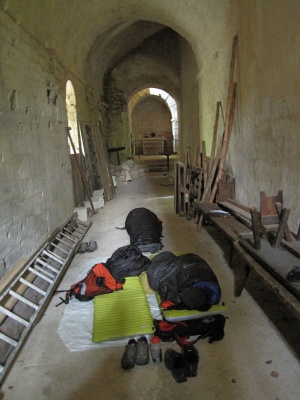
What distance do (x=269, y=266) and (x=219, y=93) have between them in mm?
4096

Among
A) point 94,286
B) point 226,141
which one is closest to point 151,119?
point 226,141

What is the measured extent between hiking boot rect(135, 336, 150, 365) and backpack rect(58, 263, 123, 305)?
792 mm

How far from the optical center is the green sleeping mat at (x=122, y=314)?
2.28 m

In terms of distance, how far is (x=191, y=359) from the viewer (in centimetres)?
195

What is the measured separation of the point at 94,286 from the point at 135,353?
3.14 feet

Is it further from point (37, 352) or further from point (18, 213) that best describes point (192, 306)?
point (18, 213)

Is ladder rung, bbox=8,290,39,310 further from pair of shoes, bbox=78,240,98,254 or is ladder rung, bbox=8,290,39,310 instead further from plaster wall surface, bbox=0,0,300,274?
pair of shoes, bbox=78,240,98,254

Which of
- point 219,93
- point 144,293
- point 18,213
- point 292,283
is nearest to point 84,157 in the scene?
point 219,93

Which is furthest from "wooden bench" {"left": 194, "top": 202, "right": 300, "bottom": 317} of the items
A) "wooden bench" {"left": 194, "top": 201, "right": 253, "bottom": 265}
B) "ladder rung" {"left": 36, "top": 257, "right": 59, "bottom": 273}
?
"ladder rung" {"left": 36, "top": 257, "right": 59, "bottom": 273}

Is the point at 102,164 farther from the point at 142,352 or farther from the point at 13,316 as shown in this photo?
the point at 142,352

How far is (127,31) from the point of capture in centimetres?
898

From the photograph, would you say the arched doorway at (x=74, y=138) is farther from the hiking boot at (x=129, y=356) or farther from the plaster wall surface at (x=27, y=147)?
the hiking boot at (x=129, y=356)

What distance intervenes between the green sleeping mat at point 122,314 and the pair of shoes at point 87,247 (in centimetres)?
129

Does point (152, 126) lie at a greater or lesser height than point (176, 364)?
greater
